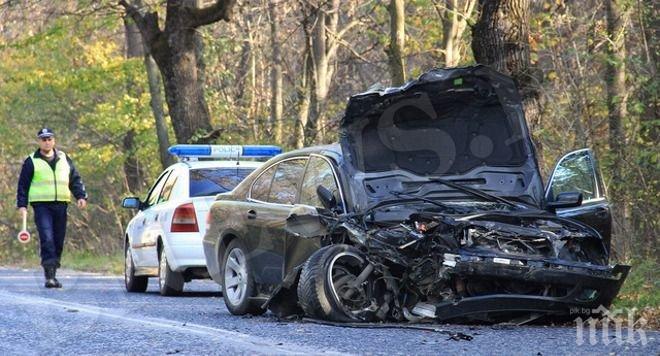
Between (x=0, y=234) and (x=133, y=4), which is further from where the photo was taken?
(x=0, y=234)

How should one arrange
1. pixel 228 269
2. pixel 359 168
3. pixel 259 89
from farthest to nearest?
pixel 259 89 → pixel 228 269 → pixel 359 168

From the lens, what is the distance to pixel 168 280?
1564 cm

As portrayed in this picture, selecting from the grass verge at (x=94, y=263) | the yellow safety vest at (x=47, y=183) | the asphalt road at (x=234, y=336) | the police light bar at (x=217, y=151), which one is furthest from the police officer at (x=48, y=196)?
the grass verge at (x=94, y=263)

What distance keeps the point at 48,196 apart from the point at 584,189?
7.98 metres

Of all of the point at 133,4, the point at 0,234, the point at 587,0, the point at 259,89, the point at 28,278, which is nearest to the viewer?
the point at 28,278

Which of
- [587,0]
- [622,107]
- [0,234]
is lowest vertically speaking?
[0,234]

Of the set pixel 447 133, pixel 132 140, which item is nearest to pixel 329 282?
pixel 447 133

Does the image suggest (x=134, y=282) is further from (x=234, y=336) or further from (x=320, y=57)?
(x=320, y=57)

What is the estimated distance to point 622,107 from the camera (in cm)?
1819

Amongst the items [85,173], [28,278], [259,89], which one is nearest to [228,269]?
[28,278]

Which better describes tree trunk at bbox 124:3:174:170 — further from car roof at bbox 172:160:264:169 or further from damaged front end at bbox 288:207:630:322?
damaged front end at bbox 288:207:630:322

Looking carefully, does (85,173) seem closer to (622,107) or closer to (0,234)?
(0,234)

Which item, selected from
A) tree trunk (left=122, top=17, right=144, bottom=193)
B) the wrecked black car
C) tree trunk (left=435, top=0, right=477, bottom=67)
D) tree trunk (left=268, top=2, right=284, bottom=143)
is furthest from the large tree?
the wrecked black car

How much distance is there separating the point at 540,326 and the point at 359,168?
75.7 inches
